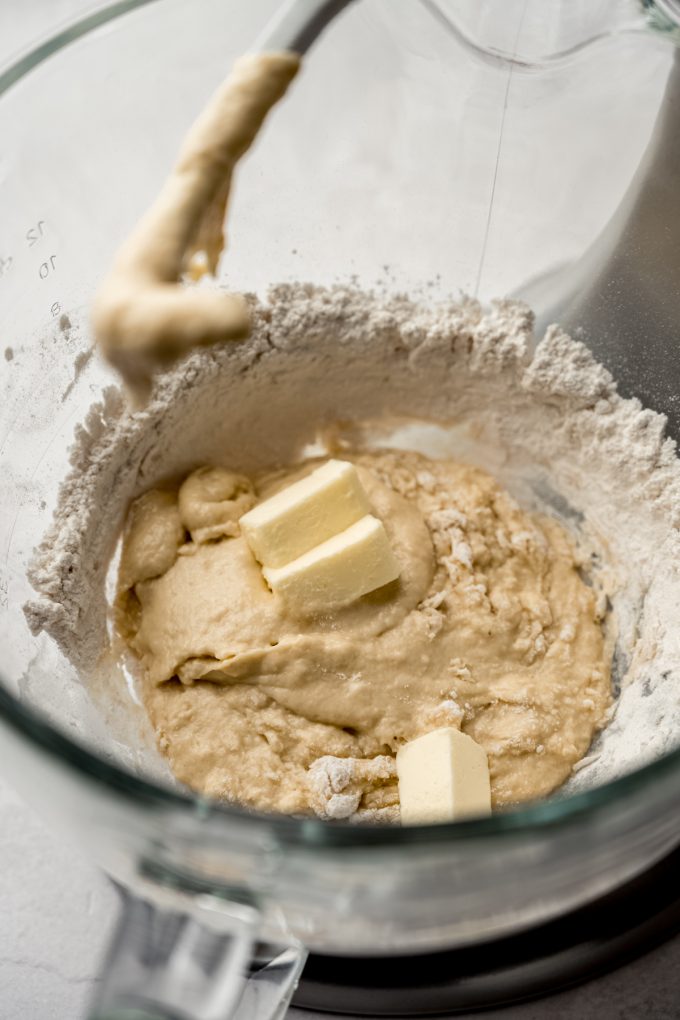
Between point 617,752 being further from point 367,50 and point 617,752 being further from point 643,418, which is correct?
point 367,50

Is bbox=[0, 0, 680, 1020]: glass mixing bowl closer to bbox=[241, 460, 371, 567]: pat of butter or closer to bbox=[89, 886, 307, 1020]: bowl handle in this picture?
bbox=[89, 886, 307, 1020]: bowl handle

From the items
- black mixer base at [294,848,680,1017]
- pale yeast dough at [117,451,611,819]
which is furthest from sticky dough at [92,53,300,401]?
black mixer base at [294,848,680,1017]

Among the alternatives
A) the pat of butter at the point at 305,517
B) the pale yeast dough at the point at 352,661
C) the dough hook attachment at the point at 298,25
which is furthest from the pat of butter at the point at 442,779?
the dough hook attachment at the point at 298,25

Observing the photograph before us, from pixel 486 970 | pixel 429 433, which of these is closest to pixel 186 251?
pixel 429 433

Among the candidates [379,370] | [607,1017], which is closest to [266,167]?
[379,370]

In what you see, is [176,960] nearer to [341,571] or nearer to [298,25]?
[341,571]

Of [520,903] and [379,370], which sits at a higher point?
[379,370]

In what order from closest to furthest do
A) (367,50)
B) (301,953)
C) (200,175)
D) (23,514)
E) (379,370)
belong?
1. (200,175)
2. (301,953)
3. (23,514)
4. (367,50)
5. (379,370)
